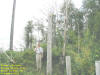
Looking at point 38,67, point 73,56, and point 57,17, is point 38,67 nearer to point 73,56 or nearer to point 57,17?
point 73,56

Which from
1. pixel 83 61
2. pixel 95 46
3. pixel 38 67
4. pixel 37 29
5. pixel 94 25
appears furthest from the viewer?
pixel 37 29

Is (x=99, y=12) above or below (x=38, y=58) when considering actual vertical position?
above

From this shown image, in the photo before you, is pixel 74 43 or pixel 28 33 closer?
pixel 74 43

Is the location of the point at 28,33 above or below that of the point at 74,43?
above

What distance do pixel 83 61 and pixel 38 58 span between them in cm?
213

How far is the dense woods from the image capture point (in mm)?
7914

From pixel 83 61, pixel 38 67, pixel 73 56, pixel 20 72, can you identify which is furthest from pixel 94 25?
pixel 20 72

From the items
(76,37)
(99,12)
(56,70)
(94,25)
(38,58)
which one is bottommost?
(56,70)

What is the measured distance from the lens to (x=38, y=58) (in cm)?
884

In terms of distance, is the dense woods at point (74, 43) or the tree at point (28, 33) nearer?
the dense woods at point (74, 43)

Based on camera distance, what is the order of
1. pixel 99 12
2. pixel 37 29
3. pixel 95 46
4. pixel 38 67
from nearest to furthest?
pixel 95 46
pixel 38 67
pixel 99 12
pixel 37 29

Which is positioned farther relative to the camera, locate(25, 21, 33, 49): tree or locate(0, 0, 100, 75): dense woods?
locate(25, 21, 33, 49): tree

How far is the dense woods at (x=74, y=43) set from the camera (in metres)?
7.91

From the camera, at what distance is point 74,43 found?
9328 millimetres
